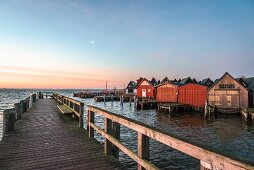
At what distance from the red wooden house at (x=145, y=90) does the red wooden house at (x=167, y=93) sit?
958cm

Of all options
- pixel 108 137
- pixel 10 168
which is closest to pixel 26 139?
pixel 10 168

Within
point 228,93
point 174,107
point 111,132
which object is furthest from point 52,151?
point 174,107

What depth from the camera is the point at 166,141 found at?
3531 mm

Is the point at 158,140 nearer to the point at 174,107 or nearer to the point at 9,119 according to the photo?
the point at 9,119

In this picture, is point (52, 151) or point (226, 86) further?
point (226, 86)

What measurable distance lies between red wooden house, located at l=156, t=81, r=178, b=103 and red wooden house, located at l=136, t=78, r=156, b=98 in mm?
9582

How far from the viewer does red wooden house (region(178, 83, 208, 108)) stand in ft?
152

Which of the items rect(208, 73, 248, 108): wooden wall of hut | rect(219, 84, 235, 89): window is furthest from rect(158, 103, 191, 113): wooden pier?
rect(219, 84, 235, 89): window

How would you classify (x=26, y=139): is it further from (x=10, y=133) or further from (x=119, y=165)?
(x=119, y=165)

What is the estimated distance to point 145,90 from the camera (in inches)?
2645

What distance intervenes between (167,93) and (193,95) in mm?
7500

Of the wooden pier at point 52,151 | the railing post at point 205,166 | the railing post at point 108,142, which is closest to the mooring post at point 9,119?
the wooden pier at point 52,151

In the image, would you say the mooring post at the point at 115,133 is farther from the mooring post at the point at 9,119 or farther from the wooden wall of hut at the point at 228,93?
the wooden wall of hut at the point at 228,93

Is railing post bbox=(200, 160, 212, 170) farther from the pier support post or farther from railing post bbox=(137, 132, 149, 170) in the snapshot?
the pier support post
